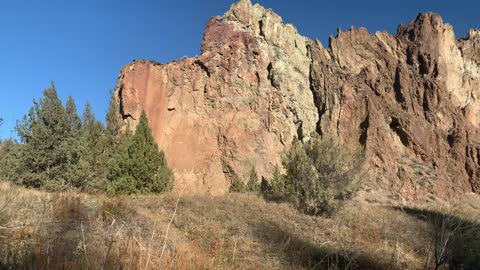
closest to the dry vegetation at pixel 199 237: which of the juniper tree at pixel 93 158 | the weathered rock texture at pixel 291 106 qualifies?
the juniper tree at pixel 93 158

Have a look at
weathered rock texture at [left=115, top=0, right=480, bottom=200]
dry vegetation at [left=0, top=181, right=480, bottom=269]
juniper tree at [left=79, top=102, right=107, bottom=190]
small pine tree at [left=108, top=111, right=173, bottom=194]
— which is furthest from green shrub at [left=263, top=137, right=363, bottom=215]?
weathered rock texture at [left=115, top=0, right=480, bottom=200]

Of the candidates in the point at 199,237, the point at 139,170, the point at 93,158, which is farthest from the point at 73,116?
the point at 199,237

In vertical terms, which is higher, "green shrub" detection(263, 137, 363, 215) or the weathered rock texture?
the weathered rock texture

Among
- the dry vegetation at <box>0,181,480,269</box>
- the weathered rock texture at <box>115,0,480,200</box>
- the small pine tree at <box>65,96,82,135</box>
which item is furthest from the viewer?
the weathered rock texture at <box>115,0,480,200</box>

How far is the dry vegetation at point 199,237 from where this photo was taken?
3.11 meters

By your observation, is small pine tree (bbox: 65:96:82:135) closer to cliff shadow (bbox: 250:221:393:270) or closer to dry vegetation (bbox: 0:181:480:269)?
dry vegetation (bbox: 0:181:480:269)

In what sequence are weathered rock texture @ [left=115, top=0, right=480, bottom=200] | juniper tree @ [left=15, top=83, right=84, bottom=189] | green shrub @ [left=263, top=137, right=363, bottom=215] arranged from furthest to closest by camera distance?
weathered rock texture @ [left=115, top=0, right=480, bottom=200], juniper tree @ [left=15, top=83, right=84, bottom=189], green shrub @ [left=263, top=137, right=363, bottom=215]

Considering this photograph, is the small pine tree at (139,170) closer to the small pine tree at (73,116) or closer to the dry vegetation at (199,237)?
the small pine tree at (73,116)

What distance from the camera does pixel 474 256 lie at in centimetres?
641

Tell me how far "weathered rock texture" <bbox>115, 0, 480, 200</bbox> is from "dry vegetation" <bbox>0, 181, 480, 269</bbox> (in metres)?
27.0

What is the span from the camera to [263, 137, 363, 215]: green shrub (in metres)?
12.8

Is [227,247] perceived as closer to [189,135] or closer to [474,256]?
[474,256]

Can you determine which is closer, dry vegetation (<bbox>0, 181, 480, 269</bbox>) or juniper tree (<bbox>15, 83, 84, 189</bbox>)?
dry vegetation (<bbox>0, 181, 480, 269</bbox>)

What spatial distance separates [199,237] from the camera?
6.21 metres
